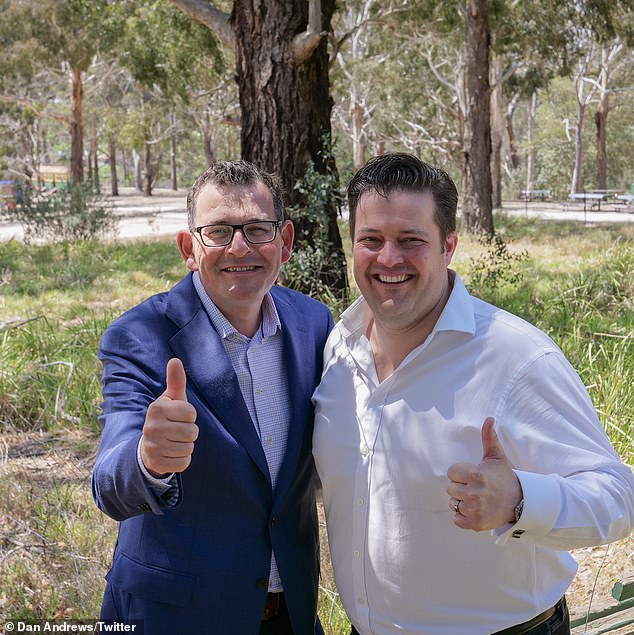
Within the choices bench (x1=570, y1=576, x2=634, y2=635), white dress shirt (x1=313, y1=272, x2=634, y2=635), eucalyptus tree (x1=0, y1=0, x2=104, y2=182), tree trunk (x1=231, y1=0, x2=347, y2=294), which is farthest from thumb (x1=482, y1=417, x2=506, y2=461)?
eucalyptus tree (x1=0, y1=0, x2=104, y2=182)

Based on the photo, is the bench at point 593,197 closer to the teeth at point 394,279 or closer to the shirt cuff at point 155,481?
the teeth at point 394,279

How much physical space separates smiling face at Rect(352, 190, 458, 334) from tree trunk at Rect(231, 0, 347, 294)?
17.0 ft

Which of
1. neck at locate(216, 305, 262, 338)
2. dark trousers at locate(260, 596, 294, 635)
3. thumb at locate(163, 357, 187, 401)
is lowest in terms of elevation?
dark trousers at locate(260, 596, 294, 635)

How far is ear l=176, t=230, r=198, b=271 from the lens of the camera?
2367mm

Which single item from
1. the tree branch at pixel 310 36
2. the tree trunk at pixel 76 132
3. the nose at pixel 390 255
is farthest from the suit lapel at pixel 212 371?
the tree trunk at pixel 76 132

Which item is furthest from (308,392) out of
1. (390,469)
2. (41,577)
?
(41,577)

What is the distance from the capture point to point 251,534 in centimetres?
214

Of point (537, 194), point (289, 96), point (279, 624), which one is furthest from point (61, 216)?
point (537, 194)

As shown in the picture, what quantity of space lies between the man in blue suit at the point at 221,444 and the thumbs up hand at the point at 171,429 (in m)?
0.12

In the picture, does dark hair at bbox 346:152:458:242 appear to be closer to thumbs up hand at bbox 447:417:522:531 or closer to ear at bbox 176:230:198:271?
ear at bbox 176:230:198:271

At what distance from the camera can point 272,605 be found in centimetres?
226

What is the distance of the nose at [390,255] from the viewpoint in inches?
83.7

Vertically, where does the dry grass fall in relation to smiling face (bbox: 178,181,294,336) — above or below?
below

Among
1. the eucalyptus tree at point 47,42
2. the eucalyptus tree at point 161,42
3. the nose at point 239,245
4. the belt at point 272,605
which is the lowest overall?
the belt at point 272,605
